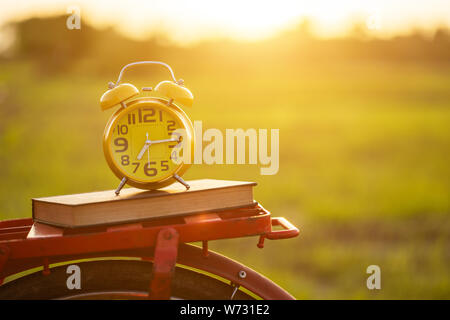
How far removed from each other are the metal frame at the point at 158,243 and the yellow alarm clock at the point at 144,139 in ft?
0.37

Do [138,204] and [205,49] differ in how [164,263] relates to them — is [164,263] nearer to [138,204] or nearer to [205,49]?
[138,204]

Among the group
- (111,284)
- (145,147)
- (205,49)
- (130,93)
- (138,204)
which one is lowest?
(111,284)

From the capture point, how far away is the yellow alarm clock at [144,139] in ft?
3.80

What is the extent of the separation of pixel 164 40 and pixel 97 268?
10.8 m

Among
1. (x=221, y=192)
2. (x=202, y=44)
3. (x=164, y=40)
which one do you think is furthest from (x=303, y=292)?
(x=202, y=44)

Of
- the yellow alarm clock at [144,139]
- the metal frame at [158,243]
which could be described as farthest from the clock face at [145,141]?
the metal frame at [158,243]

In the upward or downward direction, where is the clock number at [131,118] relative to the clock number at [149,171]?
upward

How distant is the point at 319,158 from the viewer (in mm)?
8836

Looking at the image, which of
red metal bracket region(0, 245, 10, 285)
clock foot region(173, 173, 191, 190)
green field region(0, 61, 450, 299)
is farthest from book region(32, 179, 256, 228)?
green field region(0, 61, 450, 299)

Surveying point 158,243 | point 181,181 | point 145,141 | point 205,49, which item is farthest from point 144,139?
point 205,49

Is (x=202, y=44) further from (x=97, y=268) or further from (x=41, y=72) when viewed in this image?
(x=97, y=268)

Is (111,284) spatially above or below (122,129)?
below

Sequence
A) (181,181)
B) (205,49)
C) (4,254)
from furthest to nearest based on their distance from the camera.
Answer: (205,49), (181,181), (4,254)

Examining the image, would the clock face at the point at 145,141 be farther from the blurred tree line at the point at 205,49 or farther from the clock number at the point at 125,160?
the blurred tree line at the point at 205,49
